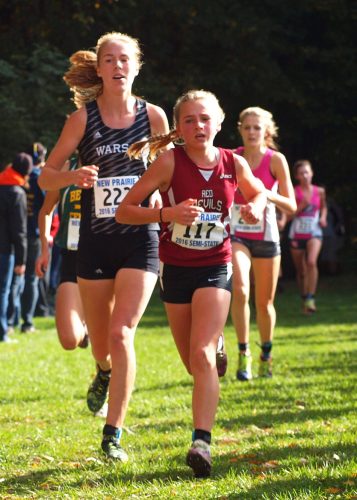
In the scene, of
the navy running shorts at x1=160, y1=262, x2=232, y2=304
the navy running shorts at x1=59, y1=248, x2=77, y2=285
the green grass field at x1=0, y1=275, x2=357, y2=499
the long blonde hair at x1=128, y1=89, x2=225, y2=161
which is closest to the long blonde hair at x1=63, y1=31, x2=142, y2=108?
the long blonde hair at x1=128, y1=89, x2=225, y2=161

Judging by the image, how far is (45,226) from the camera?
8391 mm

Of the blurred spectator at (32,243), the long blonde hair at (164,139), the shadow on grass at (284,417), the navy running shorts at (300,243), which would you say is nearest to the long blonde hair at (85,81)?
the long blonde hair at (164,139)

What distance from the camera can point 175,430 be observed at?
764cm

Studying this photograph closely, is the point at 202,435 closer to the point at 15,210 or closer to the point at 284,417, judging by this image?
the point at 284,417

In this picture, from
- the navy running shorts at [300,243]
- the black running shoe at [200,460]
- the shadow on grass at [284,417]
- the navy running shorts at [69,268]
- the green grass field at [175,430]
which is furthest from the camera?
the navy running shorts at [300,243]

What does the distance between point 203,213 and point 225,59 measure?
23.0 metres

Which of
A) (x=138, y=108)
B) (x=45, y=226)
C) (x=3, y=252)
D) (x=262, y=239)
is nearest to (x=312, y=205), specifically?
(x=3, y=252)

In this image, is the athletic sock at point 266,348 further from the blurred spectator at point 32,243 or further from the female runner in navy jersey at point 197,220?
the blurred spectator at point 32,243

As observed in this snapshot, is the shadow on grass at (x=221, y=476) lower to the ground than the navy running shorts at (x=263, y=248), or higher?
lower

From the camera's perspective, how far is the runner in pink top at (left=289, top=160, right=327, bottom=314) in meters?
17.8

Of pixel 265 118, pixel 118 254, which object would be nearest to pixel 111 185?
pixel 118 254

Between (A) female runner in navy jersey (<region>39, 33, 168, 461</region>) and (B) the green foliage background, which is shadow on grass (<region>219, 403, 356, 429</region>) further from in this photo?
(B) the green foliage background

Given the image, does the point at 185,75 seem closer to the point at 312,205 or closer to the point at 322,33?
the point at 322,33

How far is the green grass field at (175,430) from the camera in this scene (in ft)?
18.2
